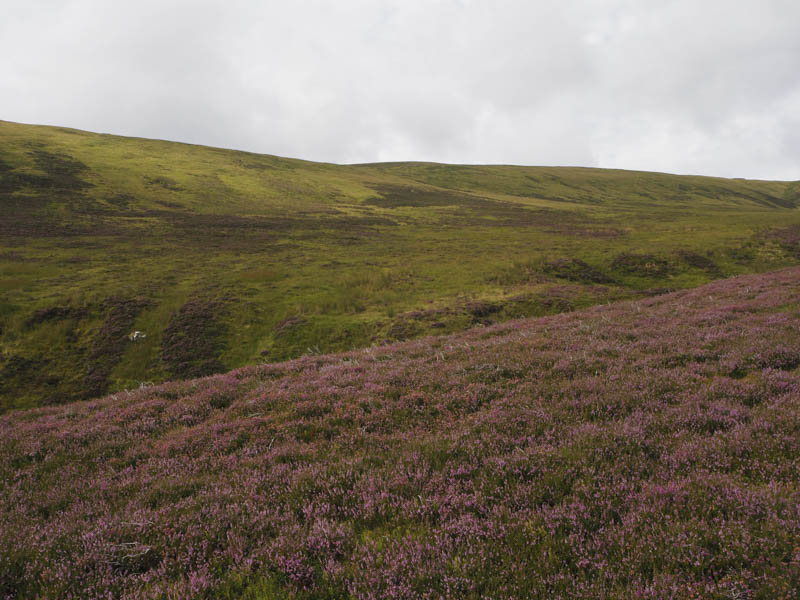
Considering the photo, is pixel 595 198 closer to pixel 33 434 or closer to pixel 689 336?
pixel 689 336

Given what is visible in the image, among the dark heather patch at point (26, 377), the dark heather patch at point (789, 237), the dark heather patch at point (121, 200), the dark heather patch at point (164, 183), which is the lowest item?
the dark heather patch at point (26, 377)

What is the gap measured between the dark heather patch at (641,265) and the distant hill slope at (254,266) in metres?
0.28

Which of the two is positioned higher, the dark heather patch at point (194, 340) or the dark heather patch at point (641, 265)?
the dark heather patch at point (641, 265)

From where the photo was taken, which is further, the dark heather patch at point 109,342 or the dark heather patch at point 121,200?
the dark heather patch at point 121,200

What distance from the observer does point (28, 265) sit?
3662cm

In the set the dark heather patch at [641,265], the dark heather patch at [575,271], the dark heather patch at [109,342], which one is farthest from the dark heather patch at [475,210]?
the dark heather patch at [109,342]

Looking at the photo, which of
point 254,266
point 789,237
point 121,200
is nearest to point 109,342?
point 254,266

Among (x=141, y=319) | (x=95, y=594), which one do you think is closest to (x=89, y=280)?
(x=141, y=319)

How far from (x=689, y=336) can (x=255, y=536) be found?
13.6 m

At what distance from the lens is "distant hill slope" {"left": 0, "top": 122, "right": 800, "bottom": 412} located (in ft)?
77.5

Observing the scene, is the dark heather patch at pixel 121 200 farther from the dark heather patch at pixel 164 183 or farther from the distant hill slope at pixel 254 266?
the dark heather patch at pixel 164 183

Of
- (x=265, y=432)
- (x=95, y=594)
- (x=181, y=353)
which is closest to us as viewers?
(x=95, y=594)

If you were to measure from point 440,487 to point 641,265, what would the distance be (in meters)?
43.0

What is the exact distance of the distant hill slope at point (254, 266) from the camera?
23609 mm
